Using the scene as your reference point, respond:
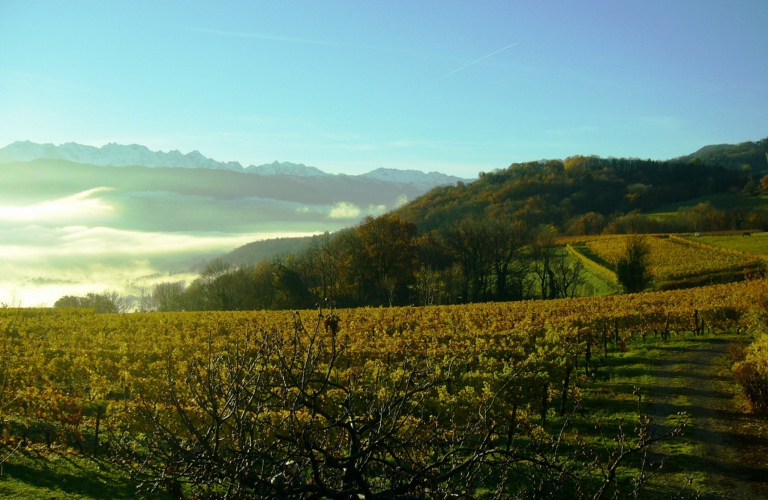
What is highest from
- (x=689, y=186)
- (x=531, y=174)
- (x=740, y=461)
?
(x=531, y=174)

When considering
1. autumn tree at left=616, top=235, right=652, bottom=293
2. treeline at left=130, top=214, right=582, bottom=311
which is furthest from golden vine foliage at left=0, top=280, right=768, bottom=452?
treeline at left=130, top=214, right=582, bottom=311

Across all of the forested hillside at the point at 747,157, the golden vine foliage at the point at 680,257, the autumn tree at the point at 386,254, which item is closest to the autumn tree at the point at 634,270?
the golden vine foliage at the point at 680,257

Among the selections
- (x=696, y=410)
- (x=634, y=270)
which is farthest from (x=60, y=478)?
(x=634, y=270)

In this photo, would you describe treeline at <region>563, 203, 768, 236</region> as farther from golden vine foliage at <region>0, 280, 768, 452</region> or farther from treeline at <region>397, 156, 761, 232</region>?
golden vine foliage at <region>0, 280, 768, 452</region>

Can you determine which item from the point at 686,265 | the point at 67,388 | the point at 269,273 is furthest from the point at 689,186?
the point at 67,388

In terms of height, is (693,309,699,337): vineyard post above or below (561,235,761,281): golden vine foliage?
below

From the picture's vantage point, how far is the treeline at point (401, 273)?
51.9m

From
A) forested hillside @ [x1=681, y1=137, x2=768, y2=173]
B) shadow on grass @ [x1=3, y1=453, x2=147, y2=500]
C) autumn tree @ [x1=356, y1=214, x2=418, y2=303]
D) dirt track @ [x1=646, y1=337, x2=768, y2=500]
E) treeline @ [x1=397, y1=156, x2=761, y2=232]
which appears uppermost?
forested hillside @ [x1=681, y1=137, x2=768, y2=173]

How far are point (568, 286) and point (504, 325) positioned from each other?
34.4m

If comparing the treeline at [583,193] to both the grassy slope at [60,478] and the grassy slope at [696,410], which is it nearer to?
the grassy slope at [696,410]

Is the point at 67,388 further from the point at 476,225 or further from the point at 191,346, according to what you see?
the point at 476,225

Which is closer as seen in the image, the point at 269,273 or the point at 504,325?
the point at 504,325

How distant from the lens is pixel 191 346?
17.3 meters

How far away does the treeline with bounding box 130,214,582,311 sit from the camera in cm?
5194
